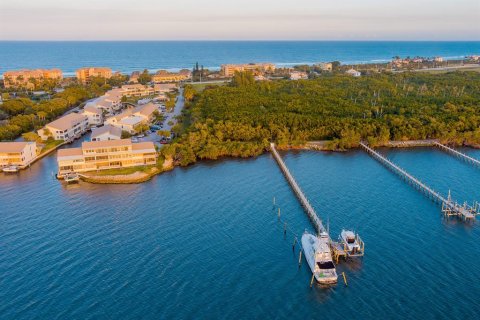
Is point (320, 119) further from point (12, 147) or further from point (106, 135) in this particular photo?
point (12, 147)

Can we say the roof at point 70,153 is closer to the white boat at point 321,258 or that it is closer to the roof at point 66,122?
the roof at point 66,122

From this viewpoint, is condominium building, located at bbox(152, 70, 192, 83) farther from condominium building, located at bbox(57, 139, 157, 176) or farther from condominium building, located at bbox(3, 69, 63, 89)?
condominium building, located at bbox(57, 139, 157, 176)

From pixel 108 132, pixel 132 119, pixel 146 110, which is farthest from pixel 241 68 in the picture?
pixel 108 132

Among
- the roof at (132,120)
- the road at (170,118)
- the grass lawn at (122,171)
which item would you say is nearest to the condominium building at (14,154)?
the grass lawn at (122,171)

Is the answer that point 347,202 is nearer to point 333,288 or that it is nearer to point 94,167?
point 333,288

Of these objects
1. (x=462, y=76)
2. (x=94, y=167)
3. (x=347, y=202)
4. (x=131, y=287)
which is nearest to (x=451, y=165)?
(x=347, y=202)

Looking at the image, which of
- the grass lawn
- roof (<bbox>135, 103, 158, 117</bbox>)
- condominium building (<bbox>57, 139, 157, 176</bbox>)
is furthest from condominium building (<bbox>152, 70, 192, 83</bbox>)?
the grass lawn

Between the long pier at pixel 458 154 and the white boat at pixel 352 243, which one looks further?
the long pier at pixel 458 154
